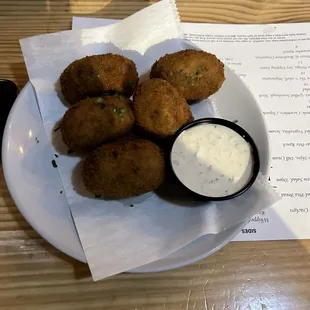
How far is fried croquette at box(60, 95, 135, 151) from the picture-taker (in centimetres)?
125

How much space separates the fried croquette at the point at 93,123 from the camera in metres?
1.25

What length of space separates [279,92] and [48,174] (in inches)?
34.7

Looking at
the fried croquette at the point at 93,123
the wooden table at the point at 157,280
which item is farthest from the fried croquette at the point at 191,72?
the wooden table at the point at 157,280

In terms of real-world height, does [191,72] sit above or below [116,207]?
above

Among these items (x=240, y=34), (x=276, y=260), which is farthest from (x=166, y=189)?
(x=240, y=34)

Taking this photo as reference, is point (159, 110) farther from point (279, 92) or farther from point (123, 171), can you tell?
point (279, 92)

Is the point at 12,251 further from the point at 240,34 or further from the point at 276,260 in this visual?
the point at 240,34

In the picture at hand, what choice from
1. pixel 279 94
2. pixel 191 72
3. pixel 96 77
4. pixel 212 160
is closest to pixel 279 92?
pixel 279 94

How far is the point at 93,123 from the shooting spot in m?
1.26

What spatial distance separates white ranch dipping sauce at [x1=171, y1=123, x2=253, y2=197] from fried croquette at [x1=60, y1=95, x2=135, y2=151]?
181 millimetres

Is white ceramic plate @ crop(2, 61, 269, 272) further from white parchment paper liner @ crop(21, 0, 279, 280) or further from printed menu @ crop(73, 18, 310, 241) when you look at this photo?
printed menu @ crop(73, 18, 310, 241)

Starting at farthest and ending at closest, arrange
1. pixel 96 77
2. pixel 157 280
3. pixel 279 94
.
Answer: pixel 279 94
pixel 96 77
pixel 157 280

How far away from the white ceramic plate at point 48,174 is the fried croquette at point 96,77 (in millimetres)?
122

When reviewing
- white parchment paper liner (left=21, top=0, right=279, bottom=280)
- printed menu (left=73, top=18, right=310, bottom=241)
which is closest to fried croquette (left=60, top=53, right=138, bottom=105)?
white parchment paper liner (left=21, top=0, right=279, bottom=280)
